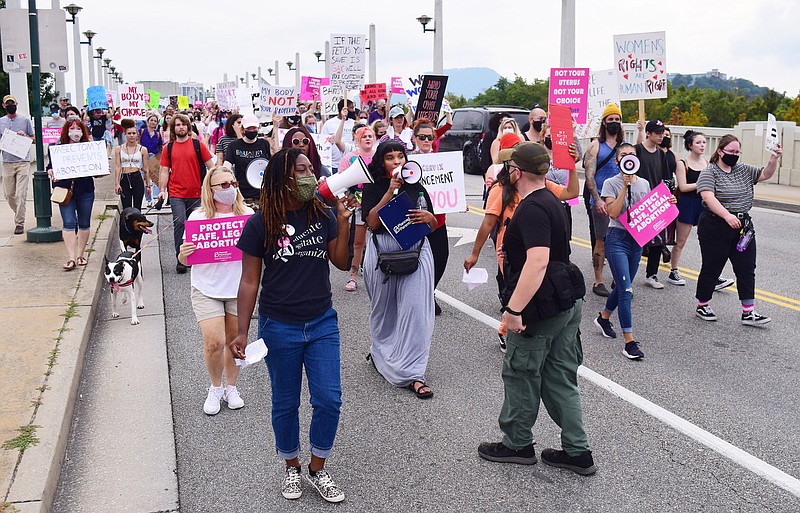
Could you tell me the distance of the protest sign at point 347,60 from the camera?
58.2 ft

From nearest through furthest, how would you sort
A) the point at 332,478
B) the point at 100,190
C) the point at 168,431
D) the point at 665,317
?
the point at 332,478 → the point at 168,431 → the point at 665,317 → the point at 100,190

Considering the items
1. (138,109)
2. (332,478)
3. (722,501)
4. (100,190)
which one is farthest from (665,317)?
(138,109)

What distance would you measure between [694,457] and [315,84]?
17.2m

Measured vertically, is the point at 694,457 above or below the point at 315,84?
below

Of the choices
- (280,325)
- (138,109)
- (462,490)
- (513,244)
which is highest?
(138,109)

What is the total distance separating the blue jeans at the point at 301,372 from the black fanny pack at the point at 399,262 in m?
1.63

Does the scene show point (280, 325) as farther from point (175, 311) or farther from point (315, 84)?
point (315, 84)

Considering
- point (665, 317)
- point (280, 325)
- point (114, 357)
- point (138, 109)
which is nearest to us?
point (280, 325)

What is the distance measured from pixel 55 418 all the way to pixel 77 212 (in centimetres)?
522

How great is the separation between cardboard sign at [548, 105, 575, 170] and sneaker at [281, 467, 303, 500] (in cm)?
297

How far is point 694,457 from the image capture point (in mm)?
5062

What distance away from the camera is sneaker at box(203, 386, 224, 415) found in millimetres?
5820

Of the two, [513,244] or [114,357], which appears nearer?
[513,244]

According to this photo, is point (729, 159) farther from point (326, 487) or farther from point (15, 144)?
point (15, 144)
